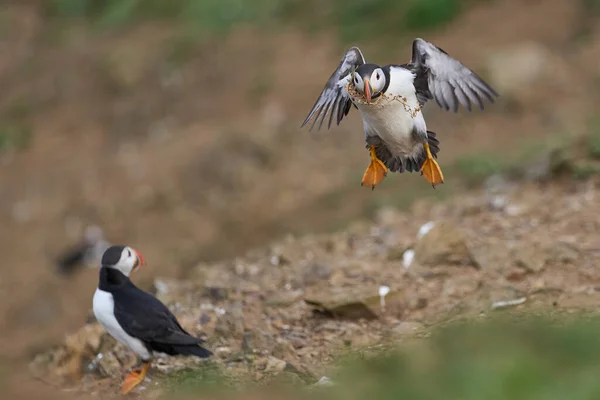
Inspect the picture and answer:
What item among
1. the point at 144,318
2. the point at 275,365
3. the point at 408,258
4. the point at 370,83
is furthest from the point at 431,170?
the point at 144,318

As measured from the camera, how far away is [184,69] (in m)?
16.5

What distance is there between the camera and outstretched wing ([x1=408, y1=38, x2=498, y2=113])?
5.73m

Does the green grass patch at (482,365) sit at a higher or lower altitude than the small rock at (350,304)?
lower

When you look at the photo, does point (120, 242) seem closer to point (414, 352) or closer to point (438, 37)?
point (438, 37)

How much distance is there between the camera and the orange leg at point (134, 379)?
5.92 m

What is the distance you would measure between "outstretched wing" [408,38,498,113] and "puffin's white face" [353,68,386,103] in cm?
46

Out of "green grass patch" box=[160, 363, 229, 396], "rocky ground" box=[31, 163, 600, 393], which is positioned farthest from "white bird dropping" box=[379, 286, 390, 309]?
"green grass patch" box=[160, 363, 229, 396]

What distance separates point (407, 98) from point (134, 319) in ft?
6.66

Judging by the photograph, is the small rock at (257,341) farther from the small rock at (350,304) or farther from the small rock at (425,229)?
the small rock at (425,229)

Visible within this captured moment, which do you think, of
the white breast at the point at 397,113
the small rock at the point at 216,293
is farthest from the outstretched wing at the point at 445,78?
the small rock at the point at 216,293

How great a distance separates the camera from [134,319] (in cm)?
578

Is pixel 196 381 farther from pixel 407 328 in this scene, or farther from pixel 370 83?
pixel 370 83

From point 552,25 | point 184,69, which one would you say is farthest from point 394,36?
point 184,69

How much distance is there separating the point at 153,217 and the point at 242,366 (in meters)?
6.59
